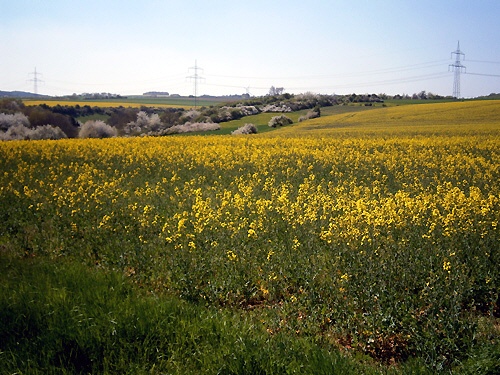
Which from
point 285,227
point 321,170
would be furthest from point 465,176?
point 285,227

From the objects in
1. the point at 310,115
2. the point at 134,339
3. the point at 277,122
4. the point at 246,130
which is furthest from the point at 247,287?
the point at 310,115

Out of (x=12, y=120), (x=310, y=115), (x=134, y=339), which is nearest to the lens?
(x=134, y=339)

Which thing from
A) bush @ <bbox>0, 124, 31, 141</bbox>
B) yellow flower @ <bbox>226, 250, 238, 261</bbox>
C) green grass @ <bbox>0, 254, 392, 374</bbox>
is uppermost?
bush @ <bbox>0, 124, 31, 141</bbox>

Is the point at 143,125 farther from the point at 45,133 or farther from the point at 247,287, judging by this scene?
→ the point at 247,287

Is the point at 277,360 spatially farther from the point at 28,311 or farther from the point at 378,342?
the point at 28,311

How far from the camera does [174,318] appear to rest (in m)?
4.87

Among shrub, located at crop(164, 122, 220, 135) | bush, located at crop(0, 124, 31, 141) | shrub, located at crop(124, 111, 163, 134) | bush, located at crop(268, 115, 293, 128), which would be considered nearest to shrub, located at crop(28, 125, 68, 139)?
bush, located at crop(0, 124, 31, 141)

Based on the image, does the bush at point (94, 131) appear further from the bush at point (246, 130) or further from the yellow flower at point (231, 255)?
the yellow flower at point (231, 255)

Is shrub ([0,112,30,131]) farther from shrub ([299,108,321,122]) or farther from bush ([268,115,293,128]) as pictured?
shrub ([299,108,321,122])

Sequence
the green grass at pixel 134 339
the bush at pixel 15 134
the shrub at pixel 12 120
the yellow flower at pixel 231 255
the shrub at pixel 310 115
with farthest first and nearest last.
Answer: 1. the shrub at pixel 310 115
2. the shrub at pixel 12 120
3. the bush at pixel 15 134
4. the yellow flower at pixel 231 255
5. the green grass at pixel 134 339

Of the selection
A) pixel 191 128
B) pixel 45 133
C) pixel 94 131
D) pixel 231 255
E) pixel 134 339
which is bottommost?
pixel 134 339

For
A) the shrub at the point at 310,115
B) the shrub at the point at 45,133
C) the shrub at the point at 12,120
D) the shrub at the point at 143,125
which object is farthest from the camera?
the shrub at the point at 310,115

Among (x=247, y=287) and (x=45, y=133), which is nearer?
(x=247, y=287)

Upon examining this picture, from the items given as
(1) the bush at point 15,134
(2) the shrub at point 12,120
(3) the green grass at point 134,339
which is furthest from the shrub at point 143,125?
(3) the green grass at point 134,339
